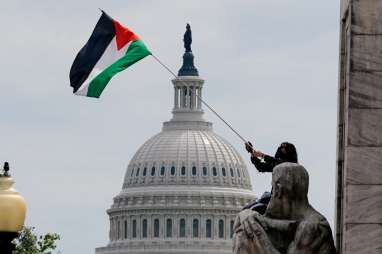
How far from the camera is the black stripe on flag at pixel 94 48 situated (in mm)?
22422

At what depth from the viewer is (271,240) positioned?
654 inches

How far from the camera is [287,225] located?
54.4 feet

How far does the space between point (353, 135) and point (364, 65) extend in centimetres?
56

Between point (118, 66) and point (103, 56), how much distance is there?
1.30 ft

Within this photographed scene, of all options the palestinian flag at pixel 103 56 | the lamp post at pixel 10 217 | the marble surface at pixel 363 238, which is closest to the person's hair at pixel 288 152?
the marble surface at pixel 363 238

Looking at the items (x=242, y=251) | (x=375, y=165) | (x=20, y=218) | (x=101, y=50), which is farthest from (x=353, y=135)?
(x=101, y=50)

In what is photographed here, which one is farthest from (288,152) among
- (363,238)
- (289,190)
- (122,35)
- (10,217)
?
(122,35)

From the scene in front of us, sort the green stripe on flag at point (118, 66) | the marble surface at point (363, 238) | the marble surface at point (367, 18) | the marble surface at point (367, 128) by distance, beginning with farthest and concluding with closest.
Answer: the green stripe on flag at point (118, 66) < the marble surface at point (367, 18) < the marble surface at point (367, 128) < the marble surface at point (363, 238)

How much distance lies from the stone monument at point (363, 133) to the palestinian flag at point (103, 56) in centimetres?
558

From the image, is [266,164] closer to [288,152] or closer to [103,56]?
[288,152]

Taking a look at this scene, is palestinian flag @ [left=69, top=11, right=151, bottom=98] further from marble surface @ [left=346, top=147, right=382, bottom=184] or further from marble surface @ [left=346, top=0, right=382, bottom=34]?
marble surface @ [left=346, top=147, right=382, bottom=184]

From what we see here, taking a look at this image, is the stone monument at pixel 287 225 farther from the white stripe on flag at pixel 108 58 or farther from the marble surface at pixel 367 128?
the white stripe on flag at pixel 108 58

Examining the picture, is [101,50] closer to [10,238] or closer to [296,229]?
[10,238]

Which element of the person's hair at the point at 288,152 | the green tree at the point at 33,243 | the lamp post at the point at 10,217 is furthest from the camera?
the green tree at the point at 33,243
